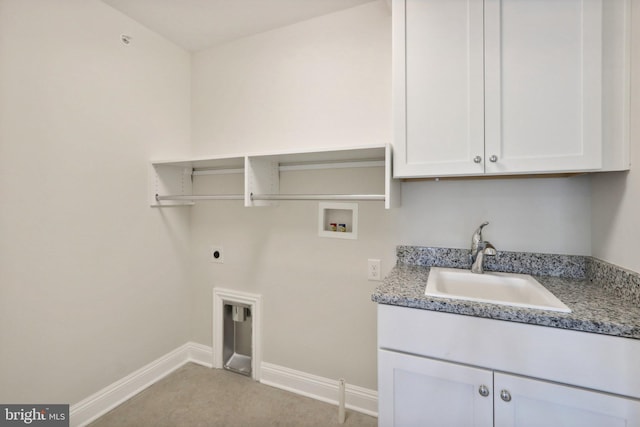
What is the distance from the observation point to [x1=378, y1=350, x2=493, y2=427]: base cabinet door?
1068 mm

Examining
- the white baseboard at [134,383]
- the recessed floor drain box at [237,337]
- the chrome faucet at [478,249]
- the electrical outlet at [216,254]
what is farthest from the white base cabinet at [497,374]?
the white baseboard at [134,383]

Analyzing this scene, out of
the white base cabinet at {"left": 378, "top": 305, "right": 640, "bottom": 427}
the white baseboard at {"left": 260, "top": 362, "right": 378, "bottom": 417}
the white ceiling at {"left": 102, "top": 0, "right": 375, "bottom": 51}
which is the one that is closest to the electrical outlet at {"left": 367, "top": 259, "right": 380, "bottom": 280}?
the white base cabinet at {"left": 378, "top": 305, "right": 640, "bottom": 427}

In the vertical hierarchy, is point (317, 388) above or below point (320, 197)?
below

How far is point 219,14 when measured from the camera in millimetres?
1872

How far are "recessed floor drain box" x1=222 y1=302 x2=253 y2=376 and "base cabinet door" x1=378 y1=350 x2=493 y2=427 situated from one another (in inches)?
49.3

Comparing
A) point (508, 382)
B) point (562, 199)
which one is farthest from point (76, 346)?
point (562, 199)

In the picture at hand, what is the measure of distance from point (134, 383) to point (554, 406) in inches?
89.9

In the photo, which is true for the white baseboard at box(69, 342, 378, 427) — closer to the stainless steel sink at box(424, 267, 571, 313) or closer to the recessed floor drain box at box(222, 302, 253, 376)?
the recessed floor drain box at box(222, 302, 253, 376)

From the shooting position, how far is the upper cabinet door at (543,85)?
1145 millimetres

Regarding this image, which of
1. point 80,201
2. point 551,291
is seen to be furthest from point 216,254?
point 551,291

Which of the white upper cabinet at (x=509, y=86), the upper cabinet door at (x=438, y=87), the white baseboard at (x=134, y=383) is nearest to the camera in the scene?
the white upper cabinet at (x=509, y=86)

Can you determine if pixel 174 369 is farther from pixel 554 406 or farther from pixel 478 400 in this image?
pixel 554 406

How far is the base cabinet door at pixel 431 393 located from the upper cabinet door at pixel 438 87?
0.81 m

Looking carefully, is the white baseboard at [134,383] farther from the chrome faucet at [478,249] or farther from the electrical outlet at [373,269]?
the chrome faucet at [478,249]
